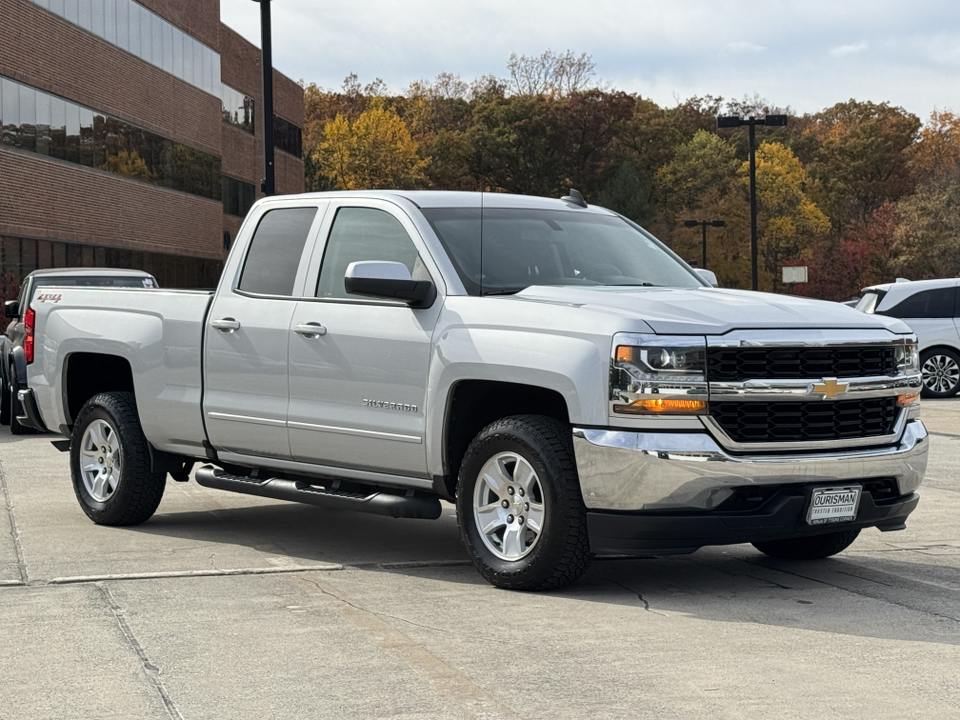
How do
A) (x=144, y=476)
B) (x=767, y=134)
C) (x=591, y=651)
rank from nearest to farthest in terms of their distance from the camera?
(x=591, y=651) → (x=144, y=476) → (x=767, y=134)

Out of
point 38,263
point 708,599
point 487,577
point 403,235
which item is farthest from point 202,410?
point 38,263

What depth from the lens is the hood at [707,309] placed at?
23.6 feet

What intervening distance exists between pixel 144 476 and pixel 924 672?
572cm

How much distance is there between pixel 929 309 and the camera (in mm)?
24703

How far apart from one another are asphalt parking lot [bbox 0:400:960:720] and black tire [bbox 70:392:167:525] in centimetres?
21

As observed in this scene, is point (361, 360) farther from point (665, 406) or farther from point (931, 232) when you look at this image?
point (931, 232)

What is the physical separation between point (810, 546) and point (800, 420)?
5.05 ft

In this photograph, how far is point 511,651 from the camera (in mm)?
6250

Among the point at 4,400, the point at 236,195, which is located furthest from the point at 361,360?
the point at 236,195

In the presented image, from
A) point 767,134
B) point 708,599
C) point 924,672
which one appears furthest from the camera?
point 767,134

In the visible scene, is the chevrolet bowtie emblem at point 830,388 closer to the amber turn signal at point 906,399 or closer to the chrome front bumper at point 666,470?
the chrome front bumper at point 666,470

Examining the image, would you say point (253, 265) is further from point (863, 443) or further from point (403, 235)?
point (863, 443)

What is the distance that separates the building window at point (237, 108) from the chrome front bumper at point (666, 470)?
Result: 51584 millimetres

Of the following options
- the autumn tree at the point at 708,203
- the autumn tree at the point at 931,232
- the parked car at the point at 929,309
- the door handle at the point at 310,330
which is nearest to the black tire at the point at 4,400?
the door handle at the point at 310,330
